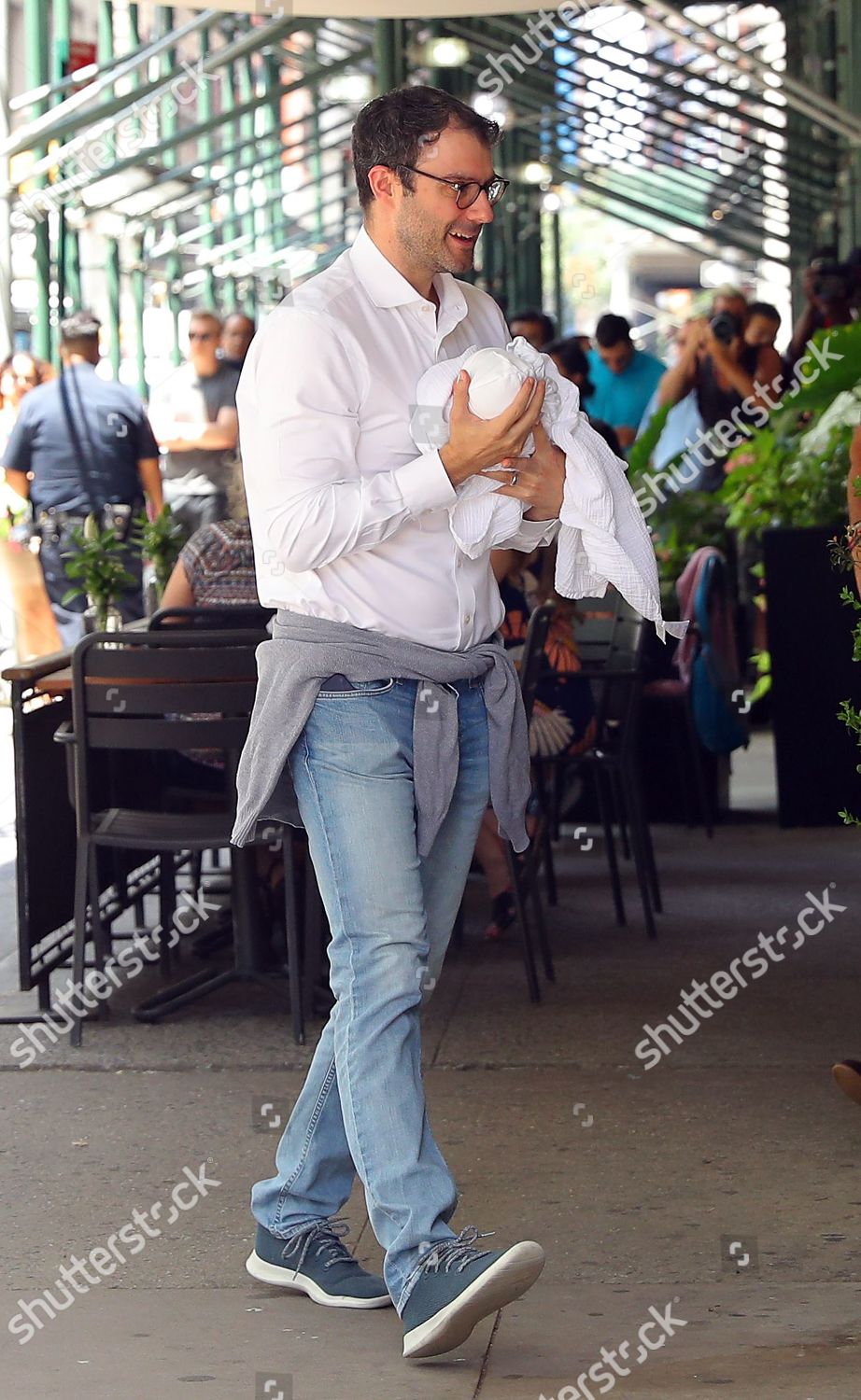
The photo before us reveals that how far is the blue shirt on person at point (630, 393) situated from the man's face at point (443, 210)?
784 centimetres

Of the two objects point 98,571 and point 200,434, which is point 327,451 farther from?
point 200,434

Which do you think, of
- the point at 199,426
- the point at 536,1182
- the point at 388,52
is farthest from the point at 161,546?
the point at 199,426

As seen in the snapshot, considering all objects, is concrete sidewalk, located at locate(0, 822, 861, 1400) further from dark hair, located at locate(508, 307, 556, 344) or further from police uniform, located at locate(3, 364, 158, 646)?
dark hair, located at locate(508, 307, 556, 344)

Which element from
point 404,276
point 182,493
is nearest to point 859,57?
point 182,493

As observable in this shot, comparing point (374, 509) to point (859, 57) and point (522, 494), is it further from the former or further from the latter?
point (859, 57)

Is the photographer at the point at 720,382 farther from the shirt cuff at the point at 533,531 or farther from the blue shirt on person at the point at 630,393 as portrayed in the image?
the shirt cuff at the point at 533,531

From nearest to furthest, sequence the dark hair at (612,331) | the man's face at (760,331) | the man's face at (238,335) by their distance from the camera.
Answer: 1. the dark hair at (612,331)
2. the man's face at (760,331)
3. the man's face at (238,335)

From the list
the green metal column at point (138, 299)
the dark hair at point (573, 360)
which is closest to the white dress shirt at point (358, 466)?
the dark hair at point (573, 360)

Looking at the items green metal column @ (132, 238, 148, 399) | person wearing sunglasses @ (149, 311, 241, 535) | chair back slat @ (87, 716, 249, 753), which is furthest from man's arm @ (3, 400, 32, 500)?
green metal column @ (132, 238, 148, 399)

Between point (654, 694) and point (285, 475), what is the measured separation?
471 cm

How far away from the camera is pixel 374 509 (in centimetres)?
304

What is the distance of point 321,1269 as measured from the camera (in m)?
3.43

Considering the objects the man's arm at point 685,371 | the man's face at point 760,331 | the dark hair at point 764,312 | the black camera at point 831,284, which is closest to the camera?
the black camera at point 831,284

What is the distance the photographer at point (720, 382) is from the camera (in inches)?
394
